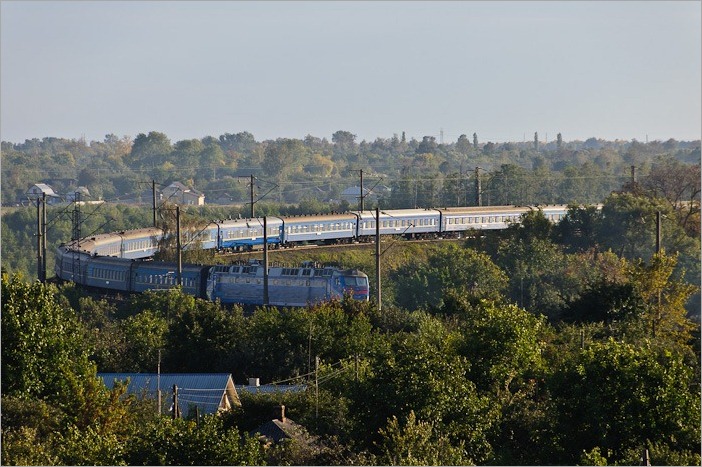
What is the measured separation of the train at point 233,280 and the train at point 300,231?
11.4 feet

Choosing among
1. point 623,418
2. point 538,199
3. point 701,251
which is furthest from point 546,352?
point 538,199

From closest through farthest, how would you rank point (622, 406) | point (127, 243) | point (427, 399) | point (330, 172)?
point (622, 406) < point (427, 399) < point (127, 243) < point (330, 172)

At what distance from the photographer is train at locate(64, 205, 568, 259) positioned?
2127 inches

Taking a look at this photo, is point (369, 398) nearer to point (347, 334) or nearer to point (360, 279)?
point (347, 334)

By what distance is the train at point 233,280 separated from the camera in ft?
136

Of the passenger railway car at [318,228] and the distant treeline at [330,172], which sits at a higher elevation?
the distant treeline at [330,172]

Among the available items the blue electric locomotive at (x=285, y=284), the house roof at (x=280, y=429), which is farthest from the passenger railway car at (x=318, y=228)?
the house roof at (x=280, y=429)

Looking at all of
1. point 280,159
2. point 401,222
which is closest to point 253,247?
point 401,222

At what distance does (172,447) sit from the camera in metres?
16.4

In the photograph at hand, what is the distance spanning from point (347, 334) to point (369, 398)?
8249 millimetres

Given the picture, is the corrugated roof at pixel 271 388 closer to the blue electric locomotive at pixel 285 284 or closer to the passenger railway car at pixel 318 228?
the blue electric locomotive at pixel 285 284

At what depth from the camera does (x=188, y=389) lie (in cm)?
2491

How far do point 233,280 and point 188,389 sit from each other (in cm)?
1844

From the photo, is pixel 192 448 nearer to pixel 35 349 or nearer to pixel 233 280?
pixel 35 349
